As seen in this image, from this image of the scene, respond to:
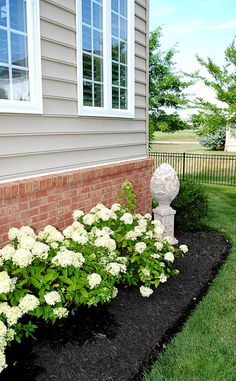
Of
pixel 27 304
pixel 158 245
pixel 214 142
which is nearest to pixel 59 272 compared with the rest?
pixel 27 304

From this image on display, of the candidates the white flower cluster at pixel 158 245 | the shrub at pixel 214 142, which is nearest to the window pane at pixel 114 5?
the white flower cluster at pixel 158 245

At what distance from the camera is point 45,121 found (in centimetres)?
381

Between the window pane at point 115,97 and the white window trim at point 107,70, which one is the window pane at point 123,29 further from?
the window pane at point 115,97

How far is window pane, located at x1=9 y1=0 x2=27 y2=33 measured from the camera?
11.1ft

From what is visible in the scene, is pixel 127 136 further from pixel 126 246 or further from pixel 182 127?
pixel 182 127

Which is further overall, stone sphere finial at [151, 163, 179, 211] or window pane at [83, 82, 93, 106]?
stone sphere finial at [151, 163, 179, 211]

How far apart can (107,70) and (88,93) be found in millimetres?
515

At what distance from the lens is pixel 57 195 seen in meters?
4.02

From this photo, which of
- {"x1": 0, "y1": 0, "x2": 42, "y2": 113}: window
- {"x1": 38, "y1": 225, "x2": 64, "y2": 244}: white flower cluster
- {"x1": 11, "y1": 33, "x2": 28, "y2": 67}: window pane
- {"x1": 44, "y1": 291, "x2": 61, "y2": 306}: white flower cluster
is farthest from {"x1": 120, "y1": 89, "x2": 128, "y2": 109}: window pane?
{"x1": 44, "y1": 291, "x2": 61, "y2": 306}: white flower cluster

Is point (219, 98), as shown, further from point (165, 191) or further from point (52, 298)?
point (52, 298)

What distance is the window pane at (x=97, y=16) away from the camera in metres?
4.52

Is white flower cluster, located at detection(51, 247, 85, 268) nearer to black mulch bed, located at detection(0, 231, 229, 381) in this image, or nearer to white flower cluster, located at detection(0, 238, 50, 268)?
white flower cluster, located at detection(0, 238, 50, 268)

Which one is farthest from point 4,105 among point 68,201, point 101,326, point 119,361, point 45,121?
point 119,361

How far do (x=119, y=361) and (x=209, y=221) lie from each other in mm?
4773
